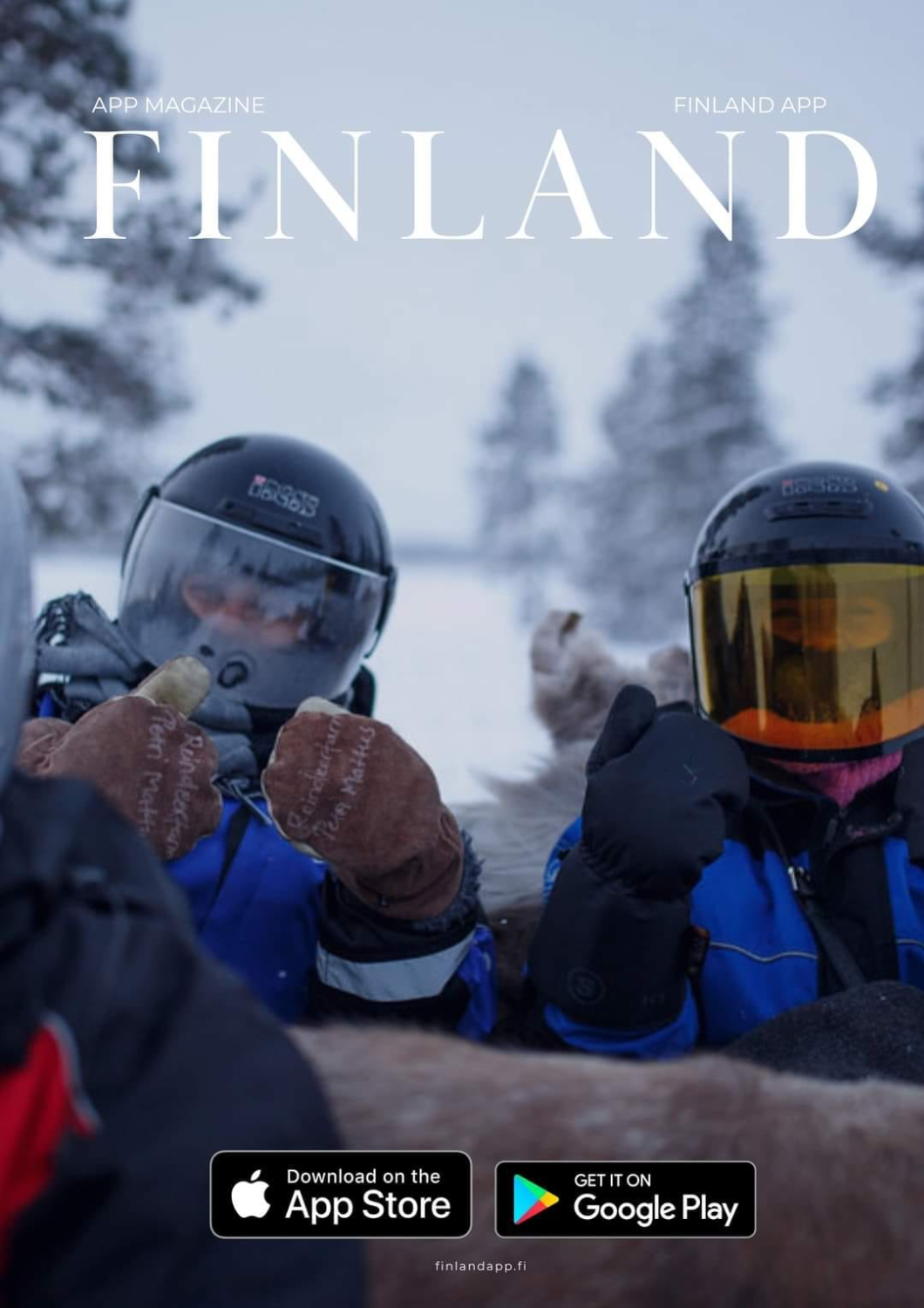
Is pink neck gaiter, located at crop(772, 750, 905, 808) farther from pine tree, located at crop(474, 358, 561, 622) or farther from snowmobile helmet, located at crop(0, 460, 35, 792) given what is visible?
pine tree, located at crop(474, 358, 561, 622)

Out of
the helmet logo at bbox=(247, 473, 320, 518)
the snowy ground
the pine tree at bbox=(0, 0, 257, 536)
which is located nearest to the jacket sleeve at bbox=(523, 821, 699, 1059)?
the snowy ground

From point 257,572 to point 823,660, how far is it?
1435mm

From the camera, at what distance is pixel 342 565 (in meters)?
2.95

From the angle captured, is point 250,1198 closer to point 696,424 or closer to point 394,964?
point 394,964

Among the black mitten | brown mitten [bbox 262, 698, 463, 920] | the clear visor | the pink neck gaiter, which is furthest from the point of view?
the clear visor

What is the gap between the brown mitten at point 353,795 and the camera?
5.91 feet

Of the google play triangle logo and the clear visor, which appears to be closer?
the google play triangle logo

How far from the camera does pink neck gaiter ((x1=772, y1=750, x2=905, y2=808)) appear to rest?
2.35m

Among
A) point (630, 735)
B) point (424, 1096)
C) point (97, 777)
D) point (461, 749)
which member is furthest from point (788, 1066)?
point (461, 749)

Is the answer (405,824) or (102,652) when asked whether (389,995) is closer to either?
(405,824)

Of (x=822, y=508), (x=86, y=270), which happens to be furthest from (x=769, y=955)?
(x=86, y=270)

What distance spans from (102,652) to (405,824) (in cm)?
115

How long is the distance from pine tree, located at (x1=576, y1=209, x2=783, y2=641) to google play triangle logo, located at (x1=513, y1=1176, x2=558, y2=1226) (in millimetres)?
21651

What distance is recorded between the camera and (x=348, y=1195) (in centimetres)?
89
